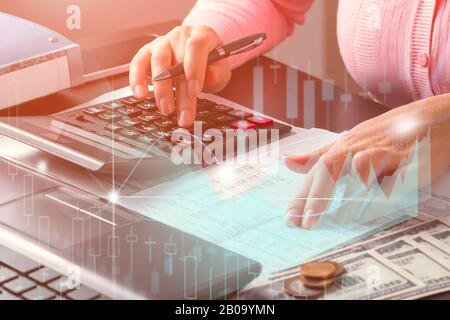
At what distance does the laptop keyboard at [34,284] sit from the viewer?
424 millimetres

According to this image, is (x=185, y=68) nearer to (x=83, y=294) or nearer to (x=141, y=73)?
(x=141, y=73)

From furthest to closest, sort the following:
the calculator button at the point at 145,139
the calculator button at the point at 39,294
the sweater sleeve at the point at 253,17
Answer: the sweater sleeve at the point at 253,17 → the calculator button at the point at 145,139 → the calculator button at the point at 39,294

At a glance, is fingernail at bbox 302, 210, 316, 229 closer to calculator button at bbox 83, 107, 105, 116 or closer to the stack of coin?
the stack of coin

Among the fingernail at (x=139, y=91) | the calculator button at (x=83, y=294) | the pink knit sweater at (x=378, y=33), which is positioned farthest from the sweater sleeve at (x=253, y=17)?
the calculator button at (x=83, y=294)

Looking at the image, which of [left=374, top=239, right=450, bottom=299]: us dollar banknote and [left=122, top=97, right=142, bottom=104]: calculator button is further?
[left=122, top=97, right=142, bottom=104]: calculator button

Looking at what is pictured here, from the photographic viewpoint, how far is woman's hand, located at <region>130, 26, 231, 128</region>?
2.05 feet

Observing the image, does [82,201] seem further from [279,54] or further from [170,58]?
[279,54]

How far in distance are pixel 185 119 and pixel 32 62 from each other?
0.15 meters

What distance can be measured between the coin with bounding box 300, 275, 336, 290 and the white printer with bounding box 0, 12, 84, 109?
33cm

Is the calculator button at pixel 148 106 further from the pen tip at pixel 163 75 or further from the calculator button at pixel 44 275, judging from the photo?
the calculator button at pixel 44 275

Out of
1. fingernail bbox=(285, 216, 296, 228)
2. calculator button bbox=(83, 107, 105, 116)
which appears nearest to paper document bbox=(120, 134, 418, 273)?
fingernail bbox=(285, 216, 296, 228)

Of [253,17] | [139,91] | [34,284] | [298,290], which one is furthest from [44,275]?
[253,17]

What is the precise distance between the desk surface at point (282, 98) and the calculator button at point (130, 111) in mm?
66

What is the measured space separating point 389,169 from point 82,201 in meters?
0.22
